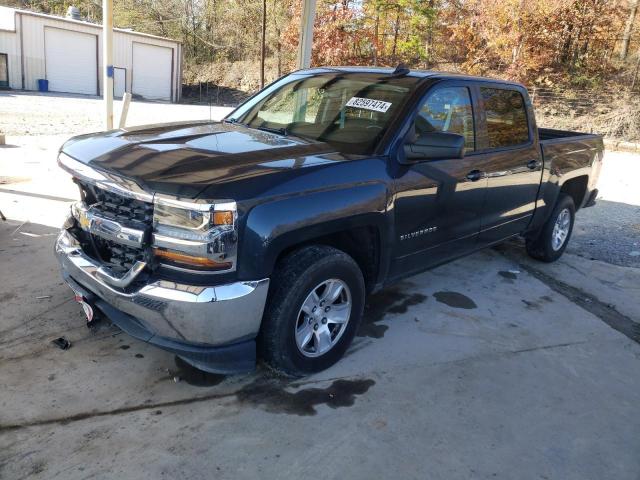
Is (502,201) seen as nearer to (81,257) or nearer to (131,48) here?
(81,257)

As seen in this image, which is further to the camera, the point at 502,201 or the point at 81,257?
the point at 502,201

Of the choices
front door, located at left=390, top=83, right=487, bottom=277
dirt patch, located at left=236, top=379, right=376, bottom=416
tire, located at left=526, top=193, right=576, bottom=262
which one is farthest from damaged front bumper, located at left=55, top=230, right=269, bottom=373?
tire, located at left=526, top=193, right=576, bottom=262

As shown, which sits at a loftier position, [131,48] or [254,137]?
[131,48]

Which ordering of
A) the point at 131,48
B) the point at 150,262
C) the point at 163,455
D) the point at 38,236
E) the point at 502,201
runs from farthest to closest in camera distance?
the point at 131,48, the point at 38,236, the point at 502,201, the point at 150,262, the point at 163,455

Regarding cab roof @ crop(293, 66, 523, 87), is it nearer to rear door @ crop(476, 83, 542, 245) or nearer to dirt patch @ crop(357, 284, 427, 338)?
rear door @ crop(476, 83, 542, 245)

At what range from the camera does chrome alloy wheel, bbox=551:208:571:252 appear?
233 inches

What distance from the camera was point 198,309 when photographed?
8.80 feet

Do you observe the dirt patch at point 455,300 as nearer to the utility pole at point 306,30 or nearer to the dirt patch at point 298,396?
the dirt patch at point 298,396

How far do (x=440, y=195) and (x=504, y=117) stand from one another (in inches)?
51.9

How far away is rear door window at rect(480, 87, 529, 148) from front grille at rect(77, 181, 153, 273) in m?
2.89

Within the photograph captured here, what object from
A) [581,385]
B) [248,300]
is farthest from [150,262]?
[581,385]

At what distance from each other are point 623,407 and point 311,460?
6.81 feet

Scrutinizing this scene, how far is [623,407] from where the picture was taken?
3383 millimetres

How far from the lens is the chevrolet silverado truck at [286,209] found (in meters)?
2.74
